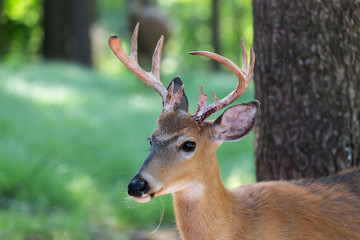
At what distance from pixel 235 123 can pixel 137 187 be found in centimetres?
80

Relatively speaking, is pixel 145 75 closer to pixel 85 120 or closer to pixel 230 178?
pixel 230 178

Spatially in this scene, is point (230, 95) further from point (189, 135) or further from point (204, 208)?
point (204, 208)

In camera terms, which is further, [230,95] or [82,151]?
[82,151]

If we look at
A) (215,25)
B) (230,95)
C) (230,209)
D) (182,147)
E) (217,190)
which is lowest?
(230,209)

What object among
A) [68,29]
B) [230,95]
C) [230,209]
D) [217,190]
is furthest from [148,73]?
[68,29]

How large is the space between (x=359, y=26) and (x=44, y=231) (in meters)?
3.40

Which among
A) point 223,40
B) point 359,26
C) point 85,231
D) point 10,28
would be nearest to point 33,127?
point 85,231

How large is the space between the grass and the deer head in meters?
0.39

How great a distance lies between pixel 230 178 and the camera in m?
6.69

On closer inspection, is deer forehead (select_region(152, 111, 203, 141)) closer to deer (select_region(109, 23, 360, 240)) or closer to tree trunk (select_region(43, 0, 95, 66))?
deer (select_region(109, 23, 360, 240))

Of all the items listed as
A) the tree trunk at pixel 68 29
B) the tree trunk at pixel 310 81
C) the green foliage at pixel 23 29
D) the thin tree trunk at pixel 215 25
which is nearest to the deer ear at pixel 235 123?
the tree trunk at pixel 310 81

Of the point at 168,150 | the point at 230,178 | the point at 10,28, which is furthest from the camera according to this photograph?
the point at 10,28

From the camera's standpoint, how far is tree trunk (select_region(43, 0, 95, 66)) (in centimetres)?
1836

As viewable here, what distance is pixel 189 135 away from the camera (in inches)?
136
